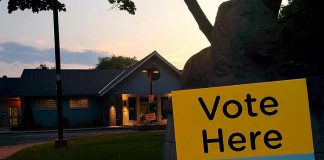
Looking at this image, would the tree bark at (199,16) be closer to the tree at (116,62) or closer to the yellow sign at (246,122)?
the yellow sign at (246,122)

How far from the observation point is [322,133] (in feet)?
16.1

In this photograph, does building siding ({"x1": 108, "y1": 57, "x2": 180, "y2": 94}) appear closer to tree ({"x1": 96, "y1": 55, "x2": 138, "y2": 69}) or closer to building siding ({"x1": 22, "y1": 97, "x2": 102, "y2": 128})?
building siding ({"x1": 22, "y1": 97, "x2": 102, "y2": 128})

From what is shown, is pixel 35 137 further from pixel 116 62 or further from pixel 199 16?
pixel 116 62

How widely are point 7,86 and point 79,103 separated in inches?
420

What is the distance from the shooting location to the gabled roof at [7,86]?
154ft

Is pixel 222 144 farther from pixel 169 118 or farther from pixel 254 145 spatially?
pixel 169 118

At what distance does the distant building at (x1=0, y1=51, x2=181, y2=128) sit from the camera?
40.6m

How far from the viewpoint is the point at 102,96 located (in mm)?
42750

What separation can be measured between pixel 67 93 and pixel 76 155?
28203 mm

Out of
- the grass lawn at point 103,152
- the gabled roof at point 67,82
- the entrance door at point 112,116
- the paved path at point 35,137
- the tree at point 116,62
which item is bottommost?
the grass lawn at point 103,152

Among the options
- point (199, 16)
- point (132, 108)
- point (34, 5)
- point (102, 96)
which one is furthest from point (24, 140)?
point (199, 16)

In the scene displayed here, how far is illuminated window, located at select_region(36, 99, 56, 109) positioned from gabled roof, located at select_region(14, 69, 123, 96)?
2.76ft

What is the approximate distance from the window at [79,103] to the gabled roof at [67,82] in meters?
0.92

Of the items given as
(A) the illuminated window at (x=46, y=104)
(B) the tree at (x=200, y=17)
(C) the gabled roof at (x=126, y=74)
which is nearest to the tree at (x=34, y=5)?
(B) the tree at (x=200, y=17)
